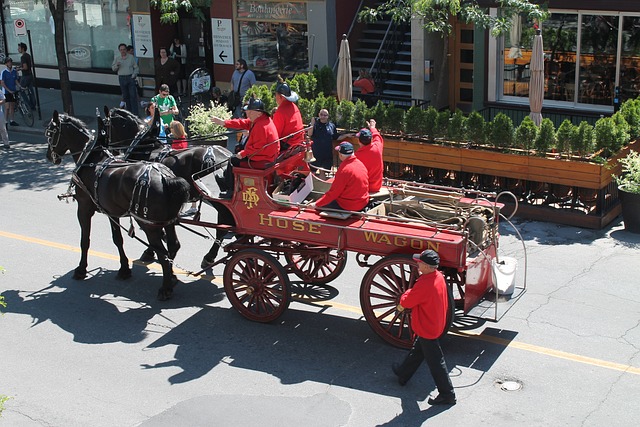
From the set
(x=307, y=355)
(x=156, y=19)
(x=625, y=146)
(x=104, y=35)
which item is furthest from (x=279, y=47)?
(x=307, y=355)

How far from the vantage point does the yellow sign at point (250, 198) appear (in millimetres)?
10719

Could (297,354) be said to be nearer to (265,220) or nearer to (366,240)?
(366,240)

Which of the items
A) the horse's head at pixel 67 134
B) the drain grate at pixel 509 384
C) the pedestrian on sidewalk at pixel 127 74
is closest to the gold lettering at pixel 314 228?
the drain grate at pixel 509 384

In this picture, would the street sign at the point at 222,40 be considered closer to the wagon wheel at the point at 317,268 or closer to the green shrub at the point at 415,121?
the green shrub at the point at 415,121

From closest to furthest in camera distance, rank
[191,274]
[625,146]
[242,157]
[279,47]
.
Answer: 1. [242,157]
2. [191,274]
3. [625,146]
4. [279,47]

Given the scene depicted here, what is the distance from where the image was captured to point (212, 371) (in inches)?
387

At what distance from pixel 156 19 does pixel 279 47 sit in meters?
4.05

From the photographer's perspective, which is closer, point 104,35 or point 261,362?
point 261,362

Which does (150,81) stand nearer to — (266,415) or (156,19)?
(156,19)

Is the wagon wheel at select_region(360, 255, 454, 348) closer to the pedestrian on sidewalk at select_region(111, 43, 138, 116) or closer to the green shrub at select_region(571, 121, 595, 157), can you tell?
the green shrub at select_region(571, 121, 595, 157)

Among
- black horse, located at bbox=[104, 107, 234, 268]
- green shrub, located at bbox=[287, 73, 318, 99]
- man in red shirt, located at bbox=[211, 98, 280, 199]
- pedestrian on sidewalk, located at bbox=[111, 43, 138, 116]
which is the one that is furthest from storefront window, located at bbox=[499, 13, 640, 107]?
pedestrian on sidewalk, located at bbox=[111, 43, 138, 116]

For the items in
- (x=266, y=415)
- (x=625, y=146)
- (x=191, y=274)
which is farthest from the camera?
(x=625, y=146)

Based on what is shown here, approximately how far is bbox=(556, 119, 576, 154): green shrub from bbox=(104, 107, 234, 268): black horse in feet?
17.8

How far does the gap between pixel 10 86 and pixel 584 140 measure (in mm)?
14875
